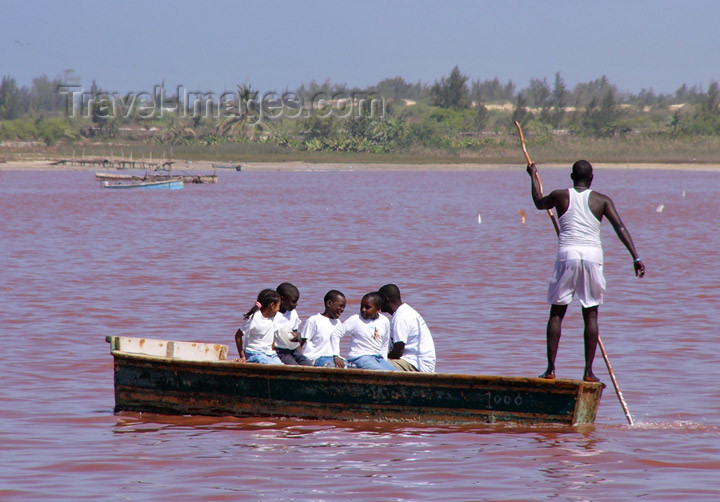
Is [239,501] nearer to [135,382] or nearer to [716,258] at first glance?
[135,382]

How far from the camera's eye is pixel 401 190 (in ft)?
225

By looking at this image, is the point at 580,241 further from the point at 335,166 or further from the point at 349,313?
the point at 335,166

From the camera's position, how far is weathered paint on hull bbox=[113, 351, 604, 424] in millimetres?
8930

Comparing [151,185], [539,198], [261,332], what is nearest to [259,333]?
[261,332]

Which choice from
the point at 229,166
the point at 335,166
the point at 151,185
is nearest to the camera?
the point at 151,185

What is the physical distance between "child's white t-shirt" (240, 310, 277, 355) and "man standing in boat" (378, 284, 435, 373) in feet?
3.54

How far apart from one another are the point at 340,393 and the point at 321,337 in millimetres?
732

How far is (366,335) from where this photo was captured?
952 cm

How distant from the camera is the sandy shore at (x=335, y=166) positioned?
3959 inches

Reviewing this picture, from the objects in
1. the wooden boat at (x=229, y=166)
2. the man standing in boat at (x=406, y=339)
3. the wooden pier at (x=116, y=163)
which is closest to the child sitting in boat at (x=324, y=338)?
the man standing in boat at (x=406, y=339)

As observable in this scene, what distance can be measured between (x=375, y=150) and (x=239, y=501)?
107 m

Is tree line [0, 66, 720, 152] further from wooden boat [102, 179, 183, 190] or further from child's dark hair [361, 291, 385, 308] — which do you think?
child's dark hair [361, 291, 385, 308]

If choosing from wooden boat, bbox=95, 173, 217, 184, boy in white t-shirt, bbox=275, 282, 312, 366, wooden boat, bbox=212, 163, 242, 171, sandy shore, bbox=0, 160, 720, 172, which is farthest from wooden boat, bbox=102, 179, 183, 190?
boy in white t-shirt, bbox=275, 282, 312, 366

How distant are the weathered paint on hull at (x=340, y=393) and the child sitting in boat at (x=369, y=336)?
39cm
